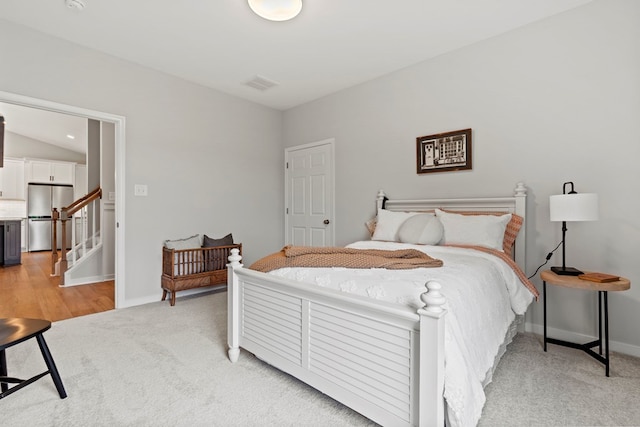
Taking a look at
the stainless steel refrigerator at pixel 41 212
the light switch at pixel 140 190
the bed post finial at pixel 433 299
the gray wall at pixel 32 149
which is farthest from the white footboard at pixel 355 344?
the gray wall at pixel 32 149

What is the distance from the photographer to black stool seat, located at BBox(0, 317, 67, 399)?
4.80 feet

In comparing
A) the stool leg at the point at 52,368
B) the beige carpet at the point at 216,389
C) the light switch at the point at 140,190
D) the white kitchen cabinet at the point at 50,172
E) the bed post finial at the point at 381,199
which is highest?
the white kitchen cabinet at the point at 50,172

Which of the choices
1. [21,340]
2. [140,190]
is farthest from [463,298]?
[140,190]

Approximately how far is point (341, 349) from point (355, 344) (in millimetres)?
103

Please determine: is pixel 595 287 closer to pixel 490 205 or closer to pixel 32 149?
pixel 490 205

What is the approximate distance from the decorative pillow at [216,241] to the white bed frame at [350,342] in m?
1.73

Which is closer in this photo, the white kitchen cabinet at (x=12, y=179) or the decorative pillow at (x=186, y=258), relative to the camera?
the decorative pillow at (x=186, y=258)

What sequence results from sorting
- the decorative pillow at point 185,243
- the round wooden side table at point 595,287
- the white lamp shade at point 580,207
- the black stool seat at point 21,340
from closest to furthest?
the black stool seat at point 21,340 < the round wooden side table at point 595,287 < the white lamp shade at point 580,207 < the decorative pillow at point 185,243

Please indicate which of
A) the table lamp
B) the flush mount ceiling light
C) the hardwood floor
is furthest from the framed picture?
the hardwood floor

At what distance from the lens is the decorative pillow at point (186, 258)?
11.3 feet

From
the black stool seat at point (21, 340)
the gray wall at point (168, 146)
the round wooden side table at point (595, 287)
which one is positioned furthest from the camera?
the gray wall at point (168, 146)

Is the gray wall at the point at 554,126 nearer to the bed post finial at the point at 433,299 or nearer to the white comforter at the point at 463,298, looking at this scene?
the white comforter at the point at 463,298

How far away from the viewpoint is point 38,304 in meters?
3.39

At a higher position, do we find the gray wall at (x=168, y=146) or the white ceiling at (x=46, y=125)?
A: the white ceiling at (x=46, y=125)
